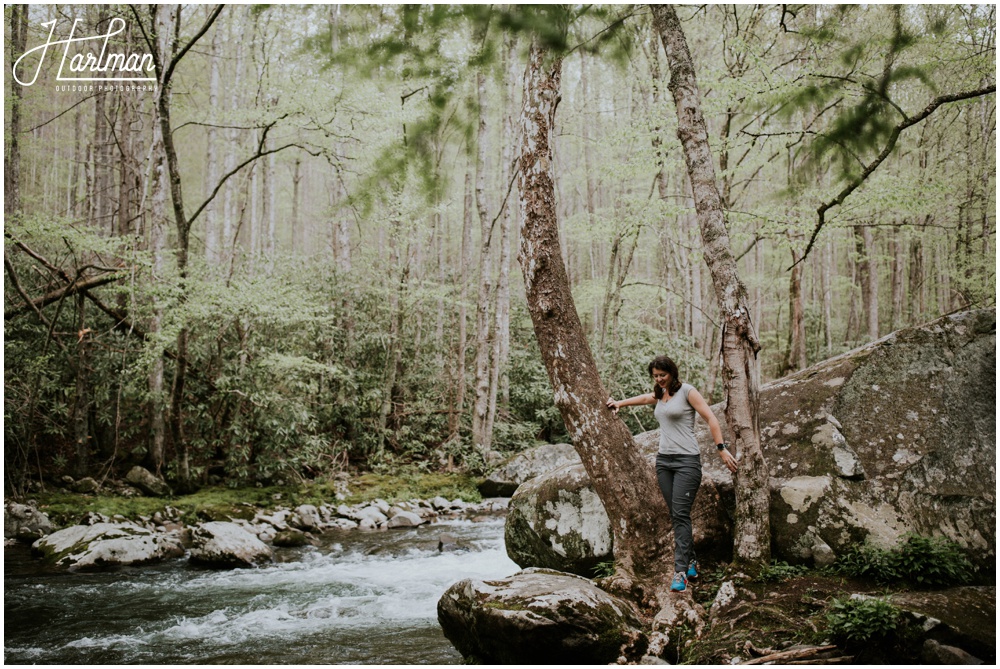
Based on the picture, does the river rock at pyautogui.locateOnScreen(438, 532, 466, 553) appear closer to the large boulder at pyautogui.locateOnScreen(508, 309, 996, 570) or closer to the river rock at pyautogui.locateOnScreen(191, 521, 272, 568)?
the river rock at pyautogui.locateOnScreen(191, 521, 272, 568)

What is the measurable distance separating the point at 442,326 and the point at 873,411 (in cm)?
1212

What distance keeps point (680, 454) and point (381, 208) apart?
1033 centimetres

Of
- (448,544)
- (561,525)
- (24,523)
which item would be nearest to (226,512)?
(24,523)

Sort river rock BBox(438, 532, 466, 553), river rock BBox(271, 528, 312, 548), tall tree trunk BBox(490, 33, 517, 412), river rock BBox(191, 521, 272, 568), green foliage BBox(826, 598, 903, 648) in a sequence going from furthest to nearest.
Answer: tall tree trunk BBox(490, 33, 517, 412) < river rock BBox(271, 528, 312, 548) < river rock BBox(438, 532, 466, 553) < river rock BBox(191, 521, 272, 568) < green foliage BBox(826, 598, 903, 648)

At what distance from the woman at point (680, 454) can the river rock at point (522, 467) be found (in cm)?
754

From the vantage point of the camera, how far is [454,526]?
993 cm

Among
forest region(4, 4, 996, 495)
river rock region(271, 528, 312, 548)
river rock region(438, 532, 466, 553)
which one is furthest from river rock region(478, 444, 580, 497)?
river rock region(271, 528, 312, 548)

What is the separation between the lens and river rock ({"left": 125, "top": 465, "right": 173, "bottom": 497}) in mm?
9602

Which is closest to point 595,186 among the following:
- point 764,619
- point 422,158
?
point 422,158

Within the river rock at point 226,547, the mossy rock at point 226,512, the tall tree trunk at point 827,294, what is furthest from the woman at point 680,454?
the tall tree trunk at point 827,294

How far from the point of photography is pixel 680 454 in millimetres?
4500

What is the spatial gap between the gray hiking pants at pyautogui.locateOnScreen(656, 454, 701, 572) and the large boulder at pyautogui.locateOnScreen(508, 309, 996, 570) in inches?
23.4

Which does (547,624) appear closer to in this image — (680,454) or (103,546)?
(680,454)

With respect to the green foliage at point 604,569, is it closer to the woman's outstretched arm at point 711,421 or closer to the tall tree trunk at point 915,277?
the woman's outstretched arm at point 711,421
